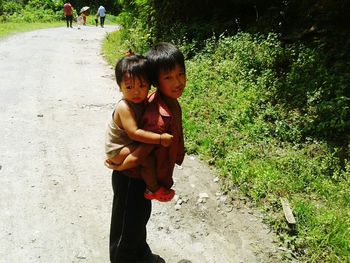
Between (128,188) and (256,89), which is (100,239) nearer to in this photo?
(128,188)

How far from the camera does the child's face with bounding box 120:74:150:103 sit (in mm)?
2551

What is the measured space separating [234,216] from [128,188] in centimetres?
202

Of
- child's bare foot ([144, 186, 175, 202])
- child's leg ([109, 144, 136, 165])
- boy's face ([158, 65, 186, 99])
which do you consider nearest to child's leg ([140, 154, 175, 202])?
child's bare foot ([144, 186, 175, 202])

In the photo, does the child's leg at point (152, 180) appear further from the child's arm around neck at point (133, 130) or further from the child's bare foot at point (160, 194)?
the child's arm around neck at point (133, 130)

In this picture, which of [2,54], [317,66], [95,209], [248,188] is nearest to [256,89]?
[317,66]

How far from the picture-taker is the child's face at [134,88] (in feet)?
8.37

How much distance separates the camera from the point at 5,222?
4.11m

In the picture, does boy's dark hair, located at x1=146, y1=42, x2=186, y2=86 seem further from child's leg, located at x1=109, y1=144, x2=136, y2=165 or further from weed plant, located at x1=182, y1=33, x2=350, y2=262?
weed plant, located at x1=182, y1=33, x2=350, y2=262

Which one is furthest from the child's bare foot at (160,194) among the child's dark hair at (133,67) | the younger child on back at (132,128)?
the child's dark hair at (133,67)

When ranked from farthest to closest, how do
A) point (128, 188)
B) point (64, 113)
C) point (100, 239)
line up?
1. point (64, 113)
2. point (100, 239)
3. point (128, 188)

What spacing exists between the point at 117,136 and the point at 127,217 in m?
0.66

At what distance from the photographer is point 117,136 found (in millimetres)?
2705

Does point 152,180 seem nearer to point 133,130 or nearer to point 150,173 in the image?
point 150,173

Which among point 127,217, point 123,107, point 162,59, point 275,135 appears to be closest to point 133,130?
point 123,107
